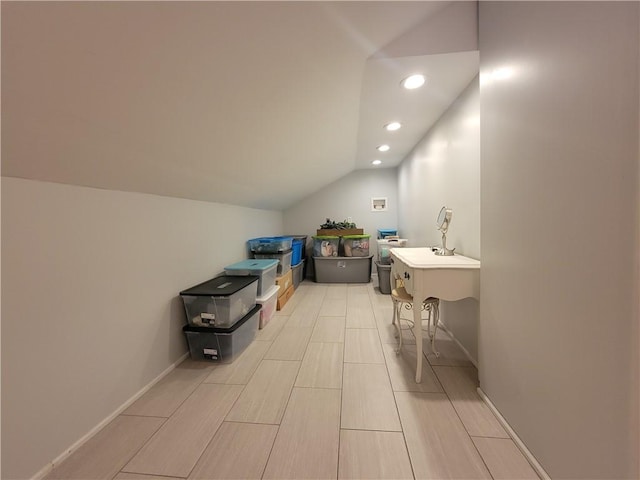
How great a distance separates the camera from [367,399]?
51.6 inches

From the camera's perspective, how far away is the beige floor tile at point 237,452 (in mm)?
932

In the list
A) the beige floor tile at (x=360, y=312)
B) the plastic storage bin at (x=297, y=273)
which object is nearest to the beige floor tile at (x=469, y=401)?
the beige floor tile at (x=360, y=312)

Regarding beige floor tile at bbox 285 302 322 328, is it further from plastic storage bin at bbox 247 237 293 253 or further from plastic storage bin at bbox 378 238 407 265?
plastic storage bin at bbox 378 238 407 265

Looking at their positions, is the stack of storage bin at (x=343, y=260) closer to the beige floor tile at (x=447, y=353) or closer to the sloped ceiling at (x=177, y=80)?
the beige floor tile at (x=447, y=353)

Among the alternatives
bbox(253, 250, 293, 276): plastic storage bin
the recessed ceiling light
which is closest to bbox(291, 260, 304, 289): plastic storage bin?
bbox(253, 250, 293, 276): plastic storage bin

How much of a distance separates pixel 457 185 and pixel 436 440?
1.67 metres

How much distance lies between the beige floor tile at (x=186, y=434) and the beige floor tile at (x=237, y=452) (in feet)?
0.16

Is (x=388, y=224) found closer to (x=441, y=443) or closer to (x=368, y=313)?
(x=368, y=313)

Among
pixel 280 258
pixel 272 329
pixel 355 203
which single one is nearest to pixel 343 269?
pixel 280 258

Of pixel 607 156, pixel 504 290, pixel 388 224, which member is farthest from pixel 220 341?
pixel 388 224

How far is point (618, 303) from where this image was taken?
2.07 ft

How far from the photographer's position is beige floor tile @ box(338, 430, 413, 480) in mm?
917

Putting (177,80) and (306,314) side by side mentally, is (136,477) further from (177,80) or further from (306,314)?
(306,314)

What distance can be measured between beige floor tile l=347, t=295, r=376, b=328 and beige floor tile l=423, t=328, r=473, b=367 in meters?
0.55
